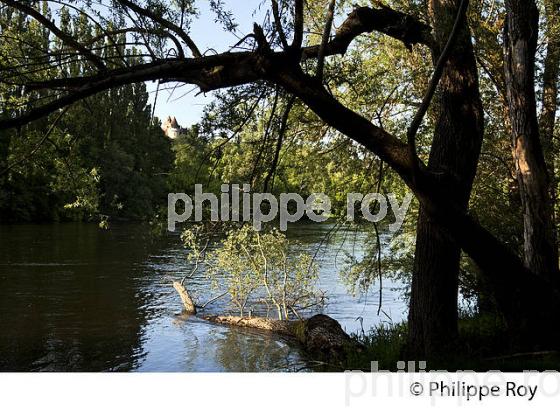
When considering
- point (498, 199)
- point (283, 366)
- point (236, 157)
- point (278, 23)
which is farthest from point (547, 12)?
point (283, 366)

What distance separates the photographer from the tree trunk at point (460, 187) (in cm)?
645

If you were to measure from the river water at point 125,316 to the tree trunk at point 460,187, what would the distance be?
185 centimetres

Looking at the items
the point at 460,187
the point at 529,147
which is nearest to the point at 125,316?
the point at 460,187

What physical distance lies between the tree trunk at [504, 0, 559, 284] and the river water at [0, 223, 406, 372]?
2586 millimetres

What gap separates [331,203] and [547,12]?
4.75 m

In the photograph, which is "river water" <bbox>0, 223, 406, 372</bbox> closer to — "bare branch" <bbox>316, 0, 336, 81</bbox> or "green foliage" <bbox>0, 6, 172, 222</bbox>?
"green foliage" <bbox>0, 6, 172, 222</bbox>

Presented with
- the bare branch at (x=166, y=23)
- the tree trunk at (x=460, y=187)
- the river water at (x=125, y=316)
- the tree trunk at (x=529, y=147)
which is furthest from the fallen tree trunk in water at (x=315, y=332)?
the bare branch at (x=166, y=23)

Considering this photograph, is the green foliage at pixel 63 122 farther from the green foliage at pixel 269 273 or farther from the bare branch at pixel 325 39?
the green foliage at pixel 269 273

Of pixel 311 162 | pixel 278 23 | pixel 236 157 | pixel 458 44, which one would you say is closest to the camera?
pixel 278 23

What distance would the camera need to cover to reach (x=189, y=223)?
38.0ft

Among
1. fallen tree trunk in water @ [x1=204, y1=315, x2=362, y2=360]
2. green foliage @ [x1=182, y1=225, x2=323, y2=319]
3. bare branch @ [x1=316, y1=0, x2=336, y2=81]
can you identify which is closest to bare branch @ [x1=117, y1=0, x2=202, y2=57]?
bare branch @ [x1=316, y1=0, x2=336, y2=81]

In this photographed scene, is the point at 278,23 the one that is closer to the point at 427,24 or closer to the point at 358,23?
the point at 358,23

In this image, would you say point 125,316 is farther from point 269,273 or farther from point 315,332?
point 315,332

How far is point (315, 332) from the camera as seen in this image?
12.1 m
